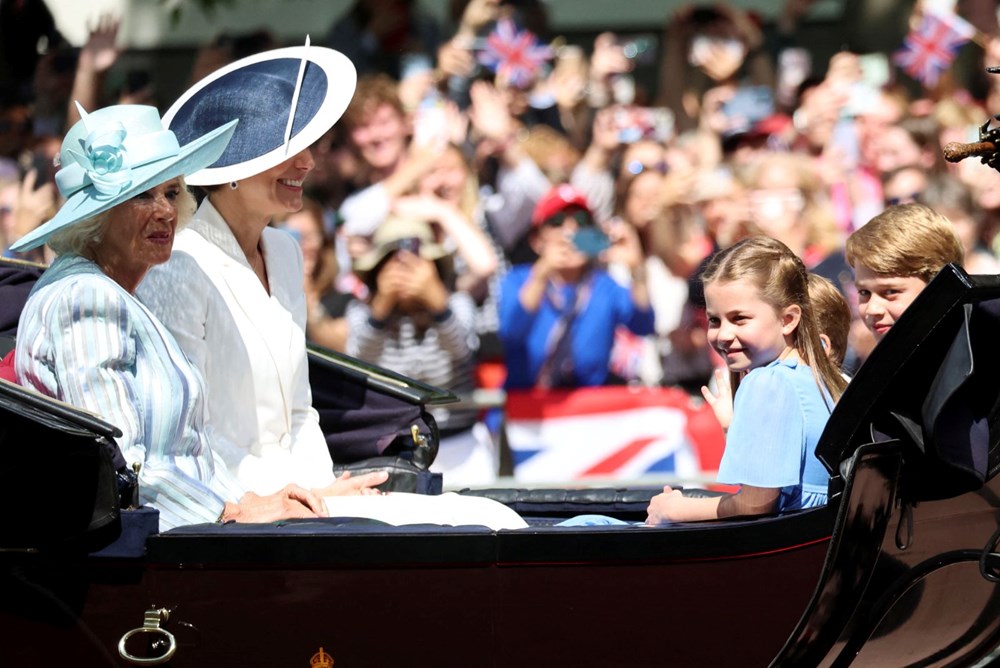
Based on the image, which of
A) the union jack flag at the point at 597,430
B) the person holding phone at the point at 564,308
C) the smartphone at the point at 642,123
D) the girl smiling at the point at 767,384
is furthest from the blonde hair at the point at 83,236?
the smartphone at the point at 642,123

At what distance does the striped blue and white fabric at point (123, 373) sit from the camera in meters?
3.23

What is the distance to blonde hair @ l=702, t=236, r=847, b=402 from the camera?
3.26 m

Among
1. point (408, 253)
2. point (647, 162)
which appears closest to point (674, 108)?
point (647, 162)

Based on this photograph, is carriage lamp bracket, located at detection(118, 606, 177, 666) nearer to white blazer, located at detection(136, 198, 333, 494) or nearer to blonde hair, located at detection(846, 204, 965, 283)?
white blazer, located at detection(136, 198, 333, 494)

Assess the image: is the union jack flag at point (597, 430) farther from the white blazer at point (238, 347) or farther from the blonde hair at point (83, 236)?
the blonde hair at point (83, 236)

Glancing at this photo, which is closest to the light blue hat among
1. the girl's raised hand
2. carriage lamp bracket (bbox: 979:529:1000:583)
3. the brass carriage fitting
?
the brass carriage fitting

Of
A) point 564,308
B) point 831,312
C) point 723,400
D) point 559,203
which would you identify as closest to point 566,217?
point 559,203

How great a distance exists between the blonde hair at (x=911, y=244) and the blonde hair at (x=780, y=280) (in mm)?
357

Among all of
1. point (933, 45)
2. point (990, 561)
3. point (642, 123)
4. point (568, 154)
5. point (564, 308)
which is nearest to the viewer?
point (990, 561)

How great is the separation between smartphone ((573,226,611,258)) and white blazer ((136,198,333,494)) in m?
2.35

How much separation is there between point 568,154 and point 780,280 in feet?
12.7

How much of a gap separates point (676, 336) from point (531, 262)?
0.69 meters

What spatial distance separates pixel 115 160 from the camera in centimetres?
342

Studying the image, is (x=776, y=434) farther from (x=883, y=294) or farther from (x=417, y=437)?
(x=417, y=437)
